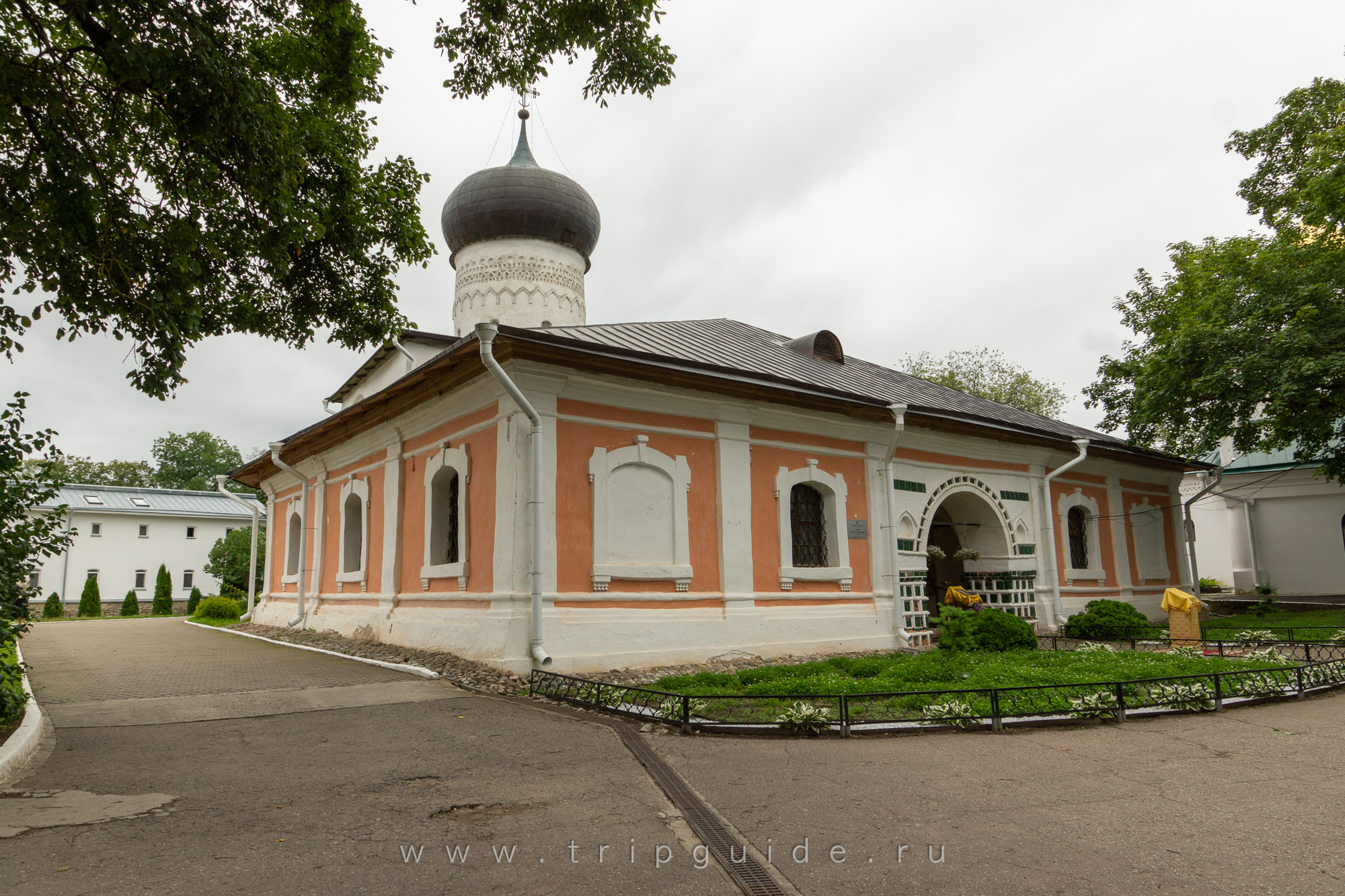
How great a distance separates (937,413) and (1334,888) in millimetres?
10551

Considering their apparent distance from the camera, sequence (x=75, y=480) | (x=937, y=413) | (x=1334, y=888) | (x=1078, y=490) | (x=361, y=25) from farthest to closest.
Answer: (x=75, y=480)
(x=1078, y=490)
(x=937, y=413)
(x=361, y=25)
(x=1334, y=888)

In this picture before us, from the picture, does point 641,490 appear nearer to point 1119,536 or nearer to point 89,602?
point 1119,536

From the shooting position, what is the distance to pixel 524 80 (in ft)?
24.0

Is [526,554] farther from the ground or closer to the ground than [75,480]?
closer to the ground

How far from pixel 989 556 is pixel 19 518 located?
46.1 ft

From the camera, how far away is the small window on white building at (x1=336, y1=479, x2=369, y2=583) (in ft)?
46.3

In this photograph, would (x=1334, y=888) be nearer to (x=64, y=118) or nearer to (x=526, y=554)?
(x=526, y=554)

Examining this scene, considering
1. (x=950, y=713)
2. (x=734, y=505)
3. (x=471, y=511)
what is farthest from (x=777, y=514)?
(x=950, y=713)

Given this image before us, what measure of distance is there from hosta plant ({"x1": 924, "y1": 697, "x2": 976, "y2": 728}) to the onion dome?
44.4 ft

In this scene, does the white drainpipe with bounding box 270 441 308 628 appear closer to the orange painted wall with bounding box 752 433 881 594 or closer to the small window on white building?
the small window on white building

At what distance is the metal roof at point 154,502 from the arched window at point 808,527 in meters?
30.0

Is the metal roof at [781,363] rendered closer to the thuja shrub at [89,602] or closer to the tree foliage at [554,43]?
the tree foliage at [554,43]

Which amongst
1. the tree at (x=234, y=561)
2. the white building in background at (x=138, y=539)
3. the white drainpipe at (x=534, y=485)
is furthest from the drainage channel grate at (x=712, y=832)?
the white building in background at (x=138, y=539)

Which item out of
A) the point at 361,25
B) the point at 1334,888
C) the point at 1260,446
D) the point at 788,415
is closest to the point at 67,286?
the point at 361,25
